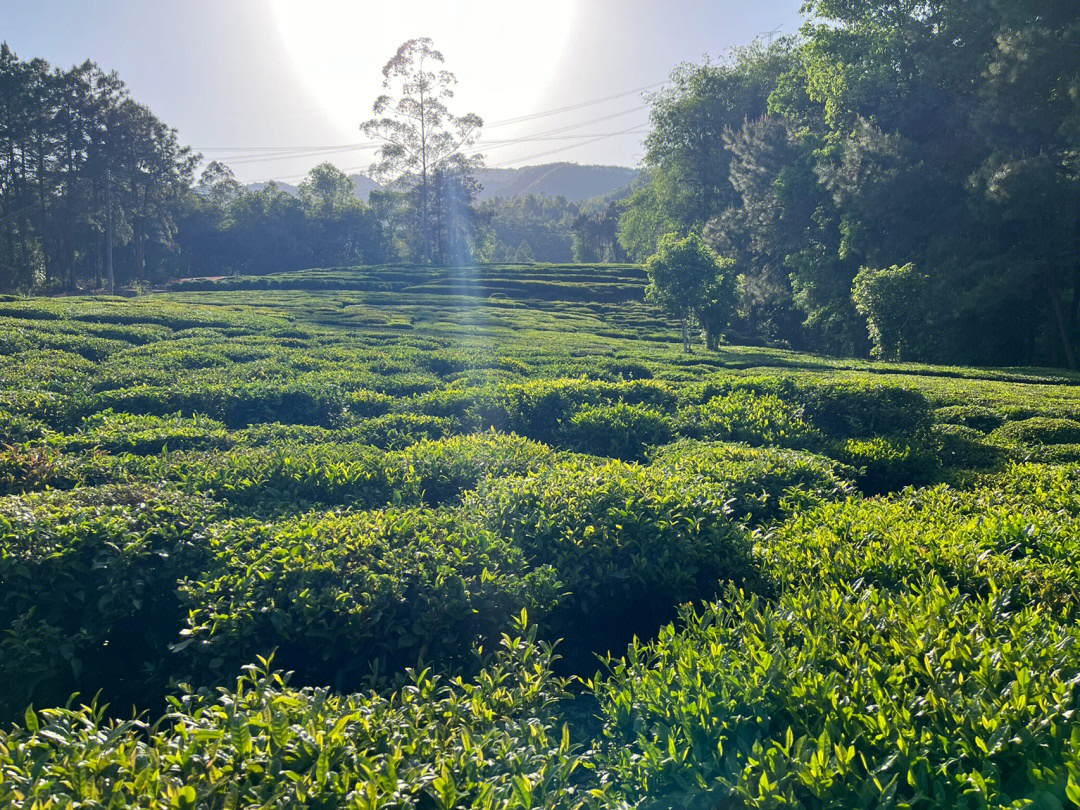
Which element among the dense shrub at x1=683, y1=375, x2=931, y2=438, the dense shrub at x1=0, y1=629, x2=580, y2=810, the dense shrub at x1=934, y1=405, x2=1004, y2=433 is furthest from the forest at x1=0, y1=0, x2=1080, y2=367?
the dense shrub at x1=0, y1=629, x2=580, y2=810

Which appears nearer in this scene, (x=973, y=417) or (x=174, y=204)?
(x=973, y=417)

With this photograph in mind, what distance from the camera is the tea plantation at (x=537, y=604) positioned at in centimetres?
260

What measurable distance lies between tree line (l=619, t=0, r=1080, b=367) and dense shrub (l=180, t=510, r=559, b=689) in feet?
71.4

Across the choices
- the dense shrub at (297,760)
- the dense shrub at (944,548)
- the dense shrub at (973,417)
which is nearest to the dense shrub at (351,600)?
the dense shrub at (297,760)

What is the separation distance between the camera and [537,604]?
4.59 metres

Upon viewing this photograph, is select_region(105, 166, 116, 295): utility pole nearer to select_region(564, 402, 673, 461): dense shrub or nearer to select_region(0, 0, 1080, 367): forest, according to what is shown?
select_region(0, 0, 1080, 367): forest

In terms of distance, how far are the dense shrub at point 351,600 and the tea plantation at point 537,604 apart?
23 millimetres

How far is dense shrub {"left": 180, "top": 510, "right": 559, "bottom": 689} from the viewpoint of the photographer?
13.6ft

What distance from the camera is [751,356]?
2405 centimetres

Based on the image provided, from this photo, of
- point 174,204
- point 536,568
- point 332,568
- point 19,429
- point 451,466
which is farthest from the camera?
point 174,204

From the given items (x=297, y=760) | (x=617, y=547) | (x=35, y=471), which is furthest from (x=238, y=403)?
(x=297, y=760)

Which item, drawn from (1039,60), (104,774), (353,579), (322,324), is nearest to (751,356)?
(1039,60)

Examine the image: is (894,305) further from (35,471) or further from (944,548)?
(35,471)

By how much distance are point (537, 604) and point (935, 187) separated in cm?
2561
